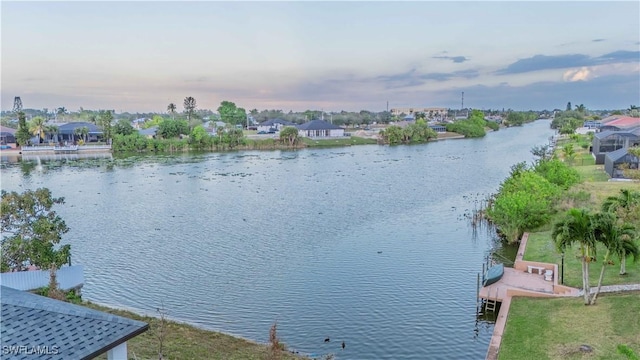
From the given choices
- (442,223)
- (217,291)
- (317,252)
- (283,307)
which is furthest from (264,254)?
(442,223)

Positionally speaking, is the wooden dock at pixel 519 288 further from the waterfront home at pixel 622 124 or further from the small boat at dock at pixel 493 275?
the waterfront home at pixel 622 124

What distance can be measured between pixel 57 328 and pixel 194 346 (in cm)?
901

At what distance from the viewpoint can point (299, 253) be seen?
96.3 feet

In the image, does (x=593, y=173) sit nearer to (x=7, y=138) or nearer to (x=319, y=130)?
(x=319, y=130)

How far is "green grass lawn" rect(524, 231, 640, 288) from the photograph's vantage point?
2111cm

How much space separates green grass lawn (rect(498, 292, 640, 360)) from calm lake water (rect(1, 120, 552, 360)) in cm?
155

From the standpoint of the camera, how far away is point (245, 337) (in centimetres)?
1878

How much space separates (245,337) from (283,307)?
3186 mm

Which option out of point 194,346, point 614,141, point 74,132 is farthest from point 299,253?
point 74,132

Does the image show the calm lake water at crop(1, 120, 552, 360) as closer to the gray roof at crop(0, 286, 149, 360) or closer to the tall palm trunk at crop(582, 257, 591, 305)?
the tall palm trunk at crop(582, 257, 591, 305)

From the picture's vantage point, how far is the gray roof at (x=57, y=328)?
7.82 meters

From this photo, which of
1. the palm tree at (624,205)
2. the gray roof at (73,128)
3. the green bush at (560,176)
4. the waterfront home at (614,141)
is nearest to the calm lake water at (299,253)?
the green bush at (560,176)

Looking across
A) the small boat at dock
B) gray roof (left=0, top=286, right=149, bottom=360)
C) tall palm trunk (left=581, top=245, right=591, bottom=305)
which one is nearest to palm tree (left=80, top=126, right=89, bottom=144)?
the small boat at dock

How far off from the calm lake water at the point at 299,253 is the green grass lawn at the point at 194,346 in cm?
140
